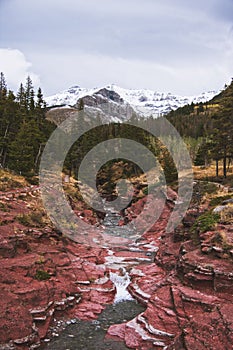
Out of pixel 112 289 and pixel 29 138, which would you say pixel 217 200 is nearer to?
pixel 112 289

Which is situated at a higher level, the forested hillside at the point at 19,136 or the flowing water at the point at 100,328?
the forested hillside at the point at 19,136

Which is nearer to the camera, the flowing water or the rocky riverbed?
the rocky riverbed

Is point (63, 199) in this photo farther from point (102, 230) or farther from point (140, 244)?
point (140, 244)

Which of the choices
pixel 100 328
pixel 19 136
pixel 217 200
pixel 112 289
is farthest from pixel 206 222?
pixel 19 136

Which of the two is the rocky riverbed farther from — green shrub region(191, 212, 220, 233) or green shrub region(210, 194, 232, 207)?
green shrub region(210, 194, 232, 207)

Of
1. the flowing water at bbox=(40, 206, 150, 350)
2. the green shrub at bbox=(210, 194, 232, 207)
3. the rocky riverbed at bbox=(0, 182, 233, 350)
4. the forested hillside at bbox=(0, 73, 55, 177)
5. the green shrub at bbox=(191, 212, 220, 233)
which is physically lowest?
the flowing water at bbox=(40, 206, 150, 350)

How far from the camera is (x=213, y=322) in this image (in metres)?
18.4

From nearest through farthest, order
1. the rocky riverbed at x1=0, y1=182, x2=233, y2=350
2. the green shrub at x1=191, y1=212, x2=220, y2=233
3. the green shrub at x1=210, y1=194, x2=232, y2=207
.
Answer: the rocky riverbed at x1=0, y1=182, x2=233, y2=350
the green shrub at x1=191, y1=212, x2=220, y2=233
the green shrub at x1=210, y1=194, x2=232, y2=207

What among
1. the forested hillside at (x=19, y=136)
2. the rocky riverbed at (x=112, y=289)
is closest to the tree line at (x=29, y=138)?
the forested hillside at (x=19, y=136)

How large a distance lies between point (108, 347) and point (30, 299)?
6.04 m

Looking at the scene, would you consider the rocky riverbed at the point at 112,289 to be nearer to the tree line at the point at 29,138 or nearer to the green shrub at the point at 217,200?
the green shrub at the point at 217,200

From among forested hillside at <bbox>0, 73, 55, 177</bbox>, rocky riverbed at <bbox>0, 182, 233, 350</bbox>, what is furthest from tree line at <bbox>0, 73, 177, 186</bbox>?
rocky riverbed at <bbox>0, 182, 233, 350</bbox>

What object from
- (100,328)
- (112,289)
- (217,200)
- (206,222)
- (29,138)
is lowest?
(100,328)

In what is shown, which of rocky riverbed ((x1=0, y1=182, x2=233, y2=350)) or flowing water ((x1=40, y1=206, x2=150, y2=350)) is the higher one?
rocky riverbed ((x1=0, y1=182, x2=233, y2=350))
